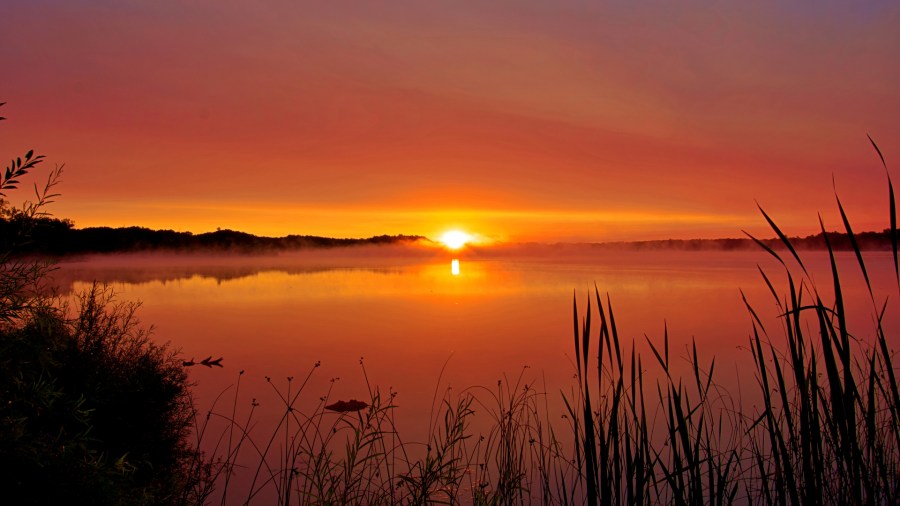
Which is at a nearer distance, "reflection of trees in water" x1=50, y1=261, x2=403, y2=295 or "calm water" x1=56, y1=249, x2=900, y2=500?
"calm water" x1=56, y1=249, x2=900, y2=500

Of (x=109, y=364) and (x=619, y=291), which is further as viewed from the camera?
(x=619, y=291)

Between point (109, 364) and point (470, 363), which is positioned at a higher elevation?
point (109, 364)

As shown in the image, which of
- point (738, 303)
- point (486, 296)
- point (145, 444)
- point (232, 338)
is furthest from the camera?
point (486, 296)

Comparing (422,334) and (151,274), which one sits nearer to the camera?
(422,334)

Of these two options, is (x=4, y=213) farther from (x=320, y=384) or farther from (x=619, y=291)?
(x=619, y=291)

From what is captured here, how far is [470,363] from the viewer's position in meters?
22.3

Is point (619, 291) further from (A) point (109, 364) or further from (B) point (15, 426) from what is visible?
(B) point (15, 426)

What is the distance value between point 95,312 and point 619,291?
146 ft

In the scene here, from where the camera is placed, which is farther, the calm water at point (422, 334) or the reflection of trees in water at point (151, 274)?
the reflection of trees in water at point (151, 274)

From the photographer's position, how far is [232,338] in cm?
2994

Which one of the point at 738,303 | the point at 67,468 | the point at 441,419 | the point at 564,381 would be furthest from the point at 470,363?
the point at 738,303

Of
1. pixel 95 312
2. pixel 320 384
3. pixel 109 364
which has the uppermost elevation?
pixel 95 312

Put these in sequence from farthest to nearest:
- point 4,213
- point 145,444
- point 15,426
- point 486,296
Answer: point 486,296, point 145,444, point 4,213, point 15,426

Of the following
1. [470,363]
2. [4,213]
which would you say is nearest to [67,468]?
[4,213]
